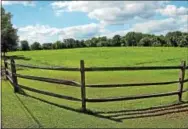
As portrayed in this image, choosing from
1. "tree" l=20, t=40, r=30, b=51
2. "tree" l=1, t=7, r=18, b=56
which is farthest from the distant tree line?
"tree" l=1, t=7, r=18, b=56

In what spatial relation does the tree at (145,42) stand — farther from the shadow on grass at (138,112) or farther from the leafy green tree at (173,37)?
the shadow on grass at (138,112)

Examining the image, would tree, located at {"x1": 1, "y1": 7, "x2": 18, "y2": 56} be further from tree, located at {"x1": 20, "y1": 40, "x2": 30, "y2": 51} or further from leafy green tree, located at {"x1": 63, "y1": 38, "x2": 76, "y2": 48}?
tree, located at {"x1": 20, "y1": 40, "x2": 30, "y2": 51}

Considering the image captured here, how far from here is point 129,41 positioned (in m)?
102

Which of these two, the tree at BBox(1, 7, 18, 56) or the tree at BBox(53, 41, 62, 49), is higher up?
the tree at BBox(1, 7, 18, 56)

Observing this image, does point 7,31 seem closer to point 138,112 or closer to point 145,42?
point 138,112

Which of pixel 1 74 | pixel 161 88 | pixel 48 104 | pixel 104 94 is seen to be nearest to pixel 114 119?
pixel 48 104

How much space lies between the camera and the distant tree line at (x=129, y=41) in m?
94.1

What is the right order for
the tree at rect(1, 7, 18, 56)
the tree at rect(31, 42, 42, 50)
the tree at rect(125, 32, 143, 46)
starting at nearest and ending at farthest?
Result: the tree at rect(1, 7, 18, 56), the tree at rect(125, 32, 143, 46), the tree at rect(31, 42, 42, 50)

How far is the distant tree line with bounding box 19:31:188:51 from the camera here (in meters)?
94.1

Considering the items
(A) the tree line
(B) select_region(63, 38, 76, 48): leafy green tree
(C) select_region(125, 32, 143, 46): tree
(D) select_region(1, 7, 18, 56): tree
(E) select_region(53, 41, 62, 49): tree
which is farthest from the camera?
(E) select_region(53, 41, 62, 49): tree

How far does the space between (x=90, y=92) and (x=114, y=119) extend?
5079 mm

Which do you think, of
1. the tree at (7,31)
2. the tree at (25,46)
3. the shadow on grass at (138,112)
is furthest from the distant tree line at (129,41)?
the shadow on grass at (138,112)

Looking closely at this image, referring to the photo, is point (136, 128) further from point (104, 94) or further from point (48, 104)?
point (104, 94)

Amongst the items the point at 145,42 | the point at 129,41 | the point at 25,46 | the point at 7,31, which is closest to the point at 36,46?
the point at 25,46
